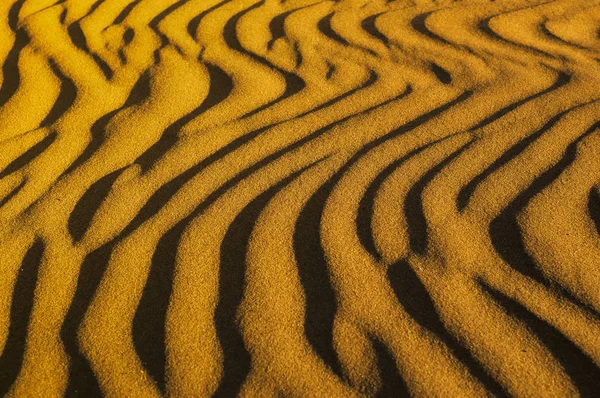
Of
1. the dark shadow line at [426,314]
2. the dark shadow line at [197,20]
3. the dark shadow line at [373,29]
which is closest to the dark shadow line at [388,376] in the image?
the dark shadow line at [426,314]

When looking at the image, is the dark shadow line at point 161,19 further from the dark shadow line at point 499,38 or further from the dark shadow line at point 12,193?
the dark shadow line at point 499,38

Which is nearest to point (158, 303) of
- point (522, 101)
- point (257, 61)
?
point (257, 61)

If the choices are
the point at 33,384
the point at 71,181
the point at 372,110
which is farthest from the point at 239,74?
the point at 33,384

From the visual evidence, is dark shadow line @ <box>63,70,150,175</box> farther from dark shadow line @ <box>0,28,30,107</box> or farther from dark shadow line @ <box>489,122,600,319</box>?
dark shadow line @ <box>489,122,600,319</box>

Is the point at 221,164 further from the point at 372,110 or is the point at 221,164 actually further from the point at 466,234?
the point at 466,234

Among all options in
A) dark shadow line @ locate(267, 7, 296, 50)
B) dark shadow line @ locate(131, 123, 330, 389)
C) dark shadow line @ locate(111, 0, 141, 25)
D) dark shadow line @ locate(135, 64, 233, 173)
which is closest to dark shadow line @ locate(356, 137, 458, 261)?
dark shadow line @ locate(131, 123, 330, 389)

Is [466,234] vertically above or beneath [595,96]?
above

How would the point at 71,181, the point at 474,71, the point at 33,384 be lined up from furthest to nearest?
1. the point at 474,71
2. the point at 71,181
3. the point at 33,384
